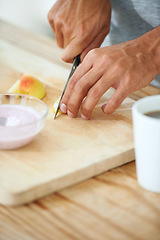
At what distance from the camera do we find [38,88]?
1.29 metres

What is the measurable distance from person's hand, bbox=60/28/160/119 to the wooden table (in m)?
0.26

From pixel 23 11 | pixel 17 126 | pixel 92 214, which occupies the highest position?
pixel 17 126

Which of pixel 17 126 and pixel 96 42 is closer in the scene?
pixel 17 126

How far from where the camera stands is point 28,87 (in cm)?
129

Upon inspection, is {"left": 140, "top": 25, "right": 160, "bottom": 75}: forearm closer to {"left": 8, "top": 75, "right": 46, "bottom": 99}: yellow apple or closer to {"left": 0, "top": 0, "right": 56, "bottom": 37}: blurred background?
{"left": 8, "top": 75, "right": 46, "bottom": 99}: yellow apple

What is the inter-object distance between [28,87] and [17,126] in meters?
0.37

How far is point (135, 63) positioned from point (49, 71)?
462 millimetres

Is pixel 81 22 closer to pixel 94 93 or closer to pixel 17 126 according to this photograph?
pixel 94 93

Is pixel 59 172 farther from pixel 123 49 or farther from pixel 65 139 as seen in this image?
pixel 123 49

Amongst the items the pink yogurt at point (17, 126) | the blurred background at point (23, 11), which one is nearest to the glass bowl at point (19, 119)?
the pink yogurt at point (17, 126)

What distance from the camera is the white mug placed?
0.79 metres

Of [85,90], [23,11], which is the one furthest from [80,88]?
[23,11]

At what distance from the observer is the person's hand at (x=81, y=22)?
140 cm

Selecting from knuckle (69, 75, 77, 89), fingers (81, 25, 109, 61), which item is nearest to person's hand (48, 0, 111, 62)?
fingers (81, 25, 109, 61)
